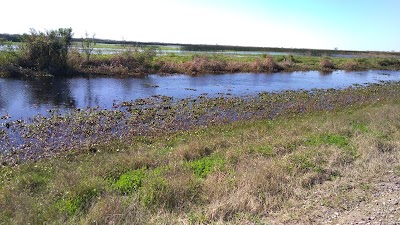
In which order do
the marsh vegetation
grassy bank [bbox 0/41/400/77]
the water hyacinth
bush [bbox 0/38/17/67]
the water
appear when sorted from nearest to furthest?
1. the marsh vegetation
2. the water hyacinth
3. the water
4. bush [bbox 0/38/17/67]
5. grassy bank [bbox 0/41/400/77]

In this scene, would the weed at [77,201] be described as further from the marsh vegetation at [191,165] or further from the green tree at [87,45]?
the green tree at [87,45]

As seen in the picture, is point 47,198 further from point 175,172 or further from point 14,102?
point 14,102

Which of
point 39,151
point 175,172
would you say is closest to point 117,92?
point 39,151

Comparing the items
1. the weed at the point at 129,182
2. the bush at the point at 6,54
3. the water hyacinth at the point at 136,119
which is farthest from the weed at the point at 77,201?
the bush at the point at 6,54

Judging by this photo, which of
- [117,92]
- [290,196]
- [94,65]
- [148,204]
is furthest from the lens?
[94,65]

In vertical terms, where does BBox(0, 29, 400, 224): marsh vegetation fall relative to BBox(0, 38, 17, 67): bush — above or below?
below

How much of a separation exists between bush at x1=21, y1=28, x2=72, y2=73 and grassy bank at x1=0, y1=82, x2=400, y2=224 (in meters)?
26.6

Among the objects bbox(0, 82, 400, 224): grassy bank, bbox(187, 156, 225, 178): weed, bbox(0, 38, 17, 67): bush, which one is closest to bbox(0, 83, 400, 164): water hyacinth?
bbox(0, 82, 400, 224): grassy bank

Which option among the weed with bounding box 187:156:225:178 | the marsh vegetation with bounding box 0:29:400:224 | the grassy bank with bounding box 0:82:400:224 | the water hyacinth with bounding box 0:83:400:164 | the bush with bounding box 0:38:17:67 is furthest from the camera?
the bush with bounding box 0:38:17:67

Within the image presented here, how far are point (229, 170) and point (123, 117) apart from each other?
33.6ft

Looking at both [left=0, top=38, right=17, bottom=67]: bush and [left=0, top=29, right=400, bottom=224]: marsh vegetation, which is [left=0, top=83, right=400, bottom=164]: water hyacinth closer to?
[left=0, top=29, right=400, bottom=224]: marsh vegetation

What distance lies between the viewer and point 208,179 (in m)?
8.09

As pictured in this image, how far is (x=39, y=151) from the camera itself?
11.9 meters

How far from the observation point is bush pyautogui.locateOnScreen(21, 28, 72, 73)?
34.5m
